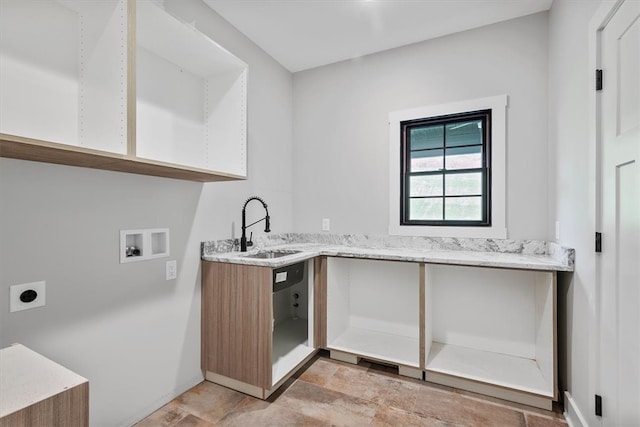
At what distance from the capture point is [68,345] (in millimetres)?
1439

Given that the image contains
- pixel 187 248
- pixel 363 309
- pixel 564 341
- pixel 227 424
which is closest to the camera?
Result: pixel 227 424

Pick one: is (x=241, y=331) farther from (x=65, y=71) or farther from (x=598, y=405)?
(x=598, y=405)

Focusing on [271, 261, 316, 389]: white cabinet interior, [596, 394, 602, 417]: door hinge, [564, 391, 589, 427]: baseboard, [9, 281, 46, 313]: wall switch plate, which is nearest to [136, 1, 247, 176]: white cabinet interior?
[9, 281, 46, 313]: wall switch plate

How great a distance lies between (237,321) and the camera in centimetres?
197

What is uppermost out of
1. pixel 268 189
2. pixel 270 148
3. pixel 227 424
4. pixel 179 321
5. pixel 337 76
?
pixel 337 76

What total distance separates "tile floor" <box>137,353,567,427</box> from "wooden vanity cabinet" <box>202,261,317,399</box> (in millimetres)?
120

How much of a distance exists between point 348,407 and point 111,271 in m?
1.62

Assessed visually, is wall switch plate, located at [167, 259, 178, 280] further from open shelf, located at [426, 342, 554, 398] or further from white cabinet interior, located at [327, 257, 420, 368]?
open shelf, located at [426, 342, 554, 398]

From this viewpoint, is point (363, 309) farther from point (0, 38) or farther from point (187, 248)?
point (0, 38)

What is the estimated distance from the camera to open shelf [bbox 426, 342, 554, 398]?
1.93m

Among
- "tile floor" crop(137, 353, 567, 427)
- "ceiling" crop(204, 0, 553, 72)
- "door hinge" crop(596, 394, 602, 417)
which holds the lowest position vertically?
"tile floor" crop(137, 353, 567, 427)

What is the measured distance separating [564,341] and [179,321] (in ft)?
8.23

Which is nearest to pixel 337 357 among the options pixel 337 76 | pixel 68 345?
pixel 68 345

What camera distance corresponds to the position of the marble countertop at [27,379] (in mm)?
772
